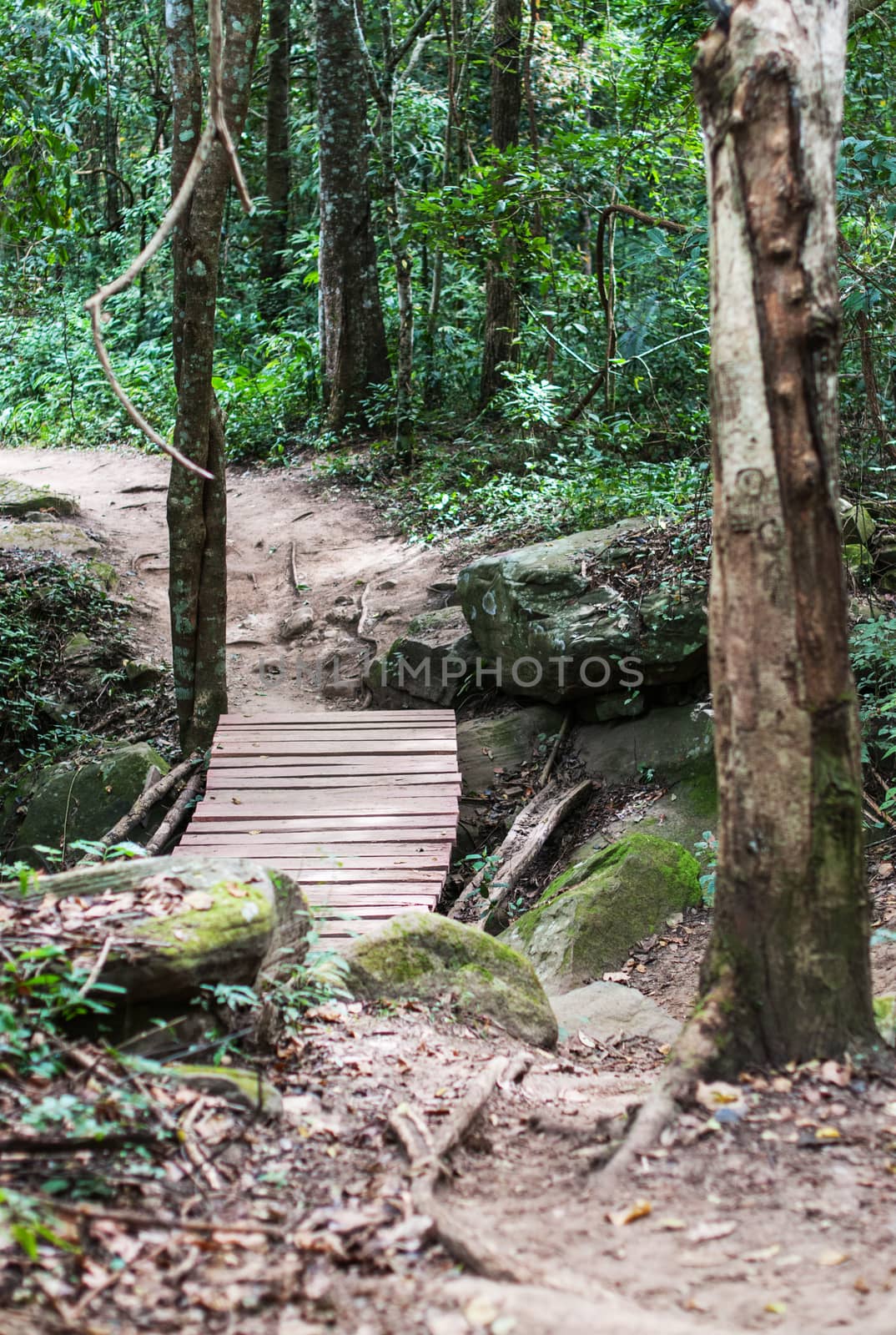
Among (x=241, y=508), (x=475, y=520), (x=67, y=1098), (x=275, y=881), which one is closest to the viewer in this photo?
(x=67, y=1098)

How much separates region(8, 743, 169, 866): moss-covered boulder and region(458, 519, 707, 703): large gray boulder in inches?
105

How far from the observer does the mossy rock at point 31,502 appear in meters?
11.0

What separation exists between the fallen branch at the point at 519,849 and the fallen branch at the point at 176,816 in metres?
1.93

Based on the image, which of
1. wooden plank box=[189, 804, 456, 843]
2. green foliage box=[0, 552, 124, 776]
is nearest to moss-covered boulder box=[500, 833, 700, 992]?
wooden plank box=[189, 804, 456, 843]

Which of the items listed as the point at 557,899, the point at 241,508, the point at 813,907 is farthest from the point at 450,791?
the point at 241,508

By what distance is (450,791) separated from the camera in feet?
22.1

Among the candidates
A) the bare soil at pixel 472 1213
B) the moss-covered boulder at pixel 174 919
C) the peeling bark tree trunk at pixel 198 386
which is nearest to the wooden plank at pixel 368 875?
the bare soil at pixel 472 1213

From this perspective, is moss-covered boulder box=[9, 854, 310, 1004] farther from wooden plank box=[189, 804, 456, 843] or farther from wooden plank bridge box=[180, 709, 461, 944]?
wooden plank box=[189, 804, 456, 843]

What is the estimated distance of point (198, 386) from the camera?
267 inches

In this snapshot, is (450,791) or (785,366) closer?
(785,366)

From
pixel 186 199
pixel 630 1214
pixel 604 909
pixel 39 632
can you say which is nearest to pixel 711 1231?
pixel 630 1214

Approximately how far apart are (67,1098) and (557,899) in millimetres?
3578

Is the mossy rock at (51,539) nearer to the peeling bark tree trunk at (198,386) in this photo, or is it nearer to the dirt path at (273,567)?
the dirt path at (273,567)

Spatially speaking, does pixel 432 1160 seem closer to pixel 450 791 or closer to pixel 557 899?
pixel 557 899
